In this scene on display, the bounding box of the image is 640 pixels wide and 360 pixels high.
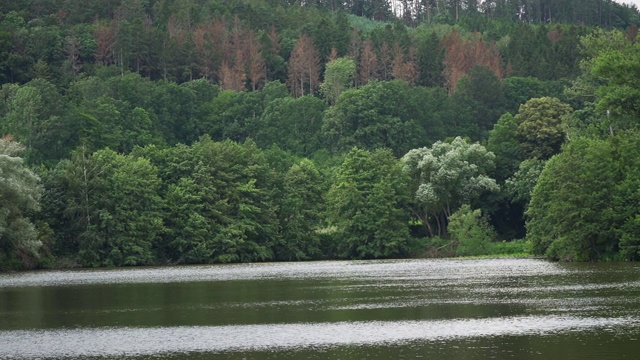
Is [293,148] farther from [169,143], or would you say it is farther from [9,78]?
[9,78]

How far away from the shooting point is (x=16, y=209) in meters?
96.1

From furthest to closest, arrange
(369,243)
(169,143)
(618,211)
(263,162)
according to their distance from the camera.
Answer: (169,143) → (263,162) → (369,243) → (618,211)

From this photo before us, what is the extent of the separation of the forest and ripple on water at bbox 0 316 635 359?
1433 inches

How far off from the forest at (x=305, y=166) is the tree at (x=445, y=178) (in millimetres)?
219

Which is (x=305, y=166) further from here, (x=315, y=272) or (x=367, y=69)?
(x=367, y=69)

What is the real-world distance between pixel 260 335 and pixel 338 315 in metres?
7.18

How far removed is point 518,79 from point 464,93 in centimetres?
1164

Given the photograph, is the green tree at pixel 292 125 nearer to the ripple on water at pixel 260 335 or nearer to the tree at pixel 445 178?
the tree at pixel 445 178

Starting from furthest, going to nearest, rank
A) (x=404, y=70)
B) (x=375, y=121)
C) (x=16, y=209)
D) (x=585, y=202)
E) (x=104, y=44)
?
(x=404, y=70), (x=104, y=44), (x=375, y=121), (x=16, y=209), (x=585, y=202)

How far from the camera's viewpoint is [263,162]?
12369cm

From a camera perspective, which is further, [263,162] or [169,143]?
[169,143]

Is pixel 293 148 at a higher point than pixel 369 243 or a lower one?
higher

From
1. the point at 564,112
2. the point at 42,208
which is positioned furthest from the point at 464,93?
the point at 42,208

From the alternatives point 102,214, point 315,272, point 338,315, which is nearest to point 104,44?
point 102,214
